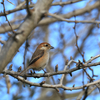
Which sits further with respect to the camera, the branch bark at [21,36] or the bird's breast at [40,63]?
the bird's breast at [40,63]

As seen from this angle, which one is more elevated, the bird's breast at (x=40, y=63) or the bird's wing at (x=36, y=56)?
the bird's wing at (x=36, y=56)

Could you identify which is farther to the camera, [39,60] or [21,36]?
[39,60]

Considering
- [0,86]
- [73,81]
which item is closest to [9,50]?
[0,86]

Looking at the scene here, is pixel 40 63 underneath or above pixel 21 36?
underneath

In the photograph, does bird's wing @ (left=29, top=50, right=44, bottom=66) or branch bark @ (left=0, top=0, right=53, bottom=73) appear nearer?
branch bark @ (left=0, top=0, right=53, bottom=73)

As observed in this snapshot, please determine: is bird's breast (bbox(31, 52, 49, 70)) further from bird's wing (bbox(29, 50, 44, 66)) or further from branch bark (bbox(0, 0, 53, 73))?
branch bark (bbox(0, 0, 53, 73))

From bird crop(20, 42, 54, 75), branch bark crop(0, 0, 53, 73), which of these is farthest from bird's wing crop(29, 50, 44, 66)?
branch bark crop(0, 0, 53, 73)

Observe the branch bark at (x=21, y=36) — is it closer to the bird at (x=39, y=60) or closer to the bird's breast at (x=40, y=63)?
the bird at (x=39, y=60)

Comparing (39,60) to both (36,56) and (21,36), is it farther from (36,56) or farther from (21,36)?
(21,36)

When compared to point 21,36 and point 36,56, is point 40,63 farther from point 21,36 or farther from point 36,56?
point 21,36

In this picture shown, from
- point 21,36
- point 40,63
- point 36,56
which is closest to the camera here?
point 21,36

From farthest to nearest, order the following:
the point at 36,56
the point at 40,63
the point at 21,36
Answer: the point at 36,56 → the point at 40,63 → the point at 21,36

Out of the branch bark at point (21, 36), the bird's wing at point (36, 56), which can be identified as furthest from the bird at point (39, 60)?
the branch bark at point (21, 36)

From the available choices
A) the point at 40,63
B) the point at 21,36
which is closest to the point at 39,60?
the point at 40,63
